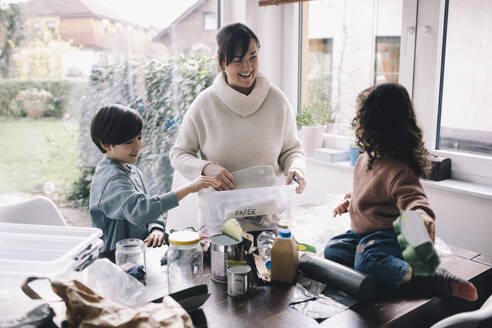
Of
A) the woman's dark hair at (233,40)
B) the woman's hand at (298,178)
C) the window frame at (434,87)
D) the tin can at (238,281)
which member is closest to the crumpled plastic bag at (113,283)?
the tin can at (238,281)

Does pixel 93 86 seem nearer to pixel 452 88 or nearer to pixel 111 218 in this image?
pixel 111 218

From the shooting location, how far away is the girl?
127 centimetres

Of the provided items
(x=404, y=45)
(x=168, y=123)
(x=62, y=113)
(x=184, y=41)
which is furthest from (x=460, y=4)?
(x=62, y=113)

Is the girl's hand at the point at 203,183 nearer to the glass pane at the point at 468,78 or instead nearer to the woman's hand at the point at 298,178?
the woman's hand at the point at 298,178

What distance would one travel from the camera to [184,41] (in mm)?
2686

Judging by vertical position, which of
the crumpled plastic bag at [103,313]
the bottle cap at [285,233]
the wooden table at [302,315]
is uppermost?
the bottle cap at [285,233]

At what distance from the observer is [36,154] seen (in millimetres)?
2287

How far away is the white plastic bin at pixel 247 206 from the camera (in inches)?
61.3

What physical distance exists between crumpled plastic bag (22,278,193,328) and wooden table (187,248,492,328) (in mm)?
177

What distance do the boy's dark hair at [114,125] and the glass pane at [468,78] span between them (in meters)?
1.54

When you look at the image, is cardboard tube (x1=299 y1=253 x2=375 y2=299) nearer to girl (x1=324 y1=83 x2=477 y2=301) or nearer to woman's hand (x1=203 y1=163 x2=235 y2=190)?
girl (x1=324 y1=83 x2=477 y2=301)

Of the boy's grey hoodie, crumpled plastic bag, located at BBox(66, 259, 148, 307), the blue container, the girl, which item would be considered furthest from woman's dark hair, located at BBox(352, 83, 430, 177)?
the blue container

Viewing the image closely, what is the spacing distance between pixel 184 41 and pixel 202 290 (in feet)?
6.36

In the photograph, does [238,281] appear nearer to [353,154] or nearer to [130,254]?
[130,254]
